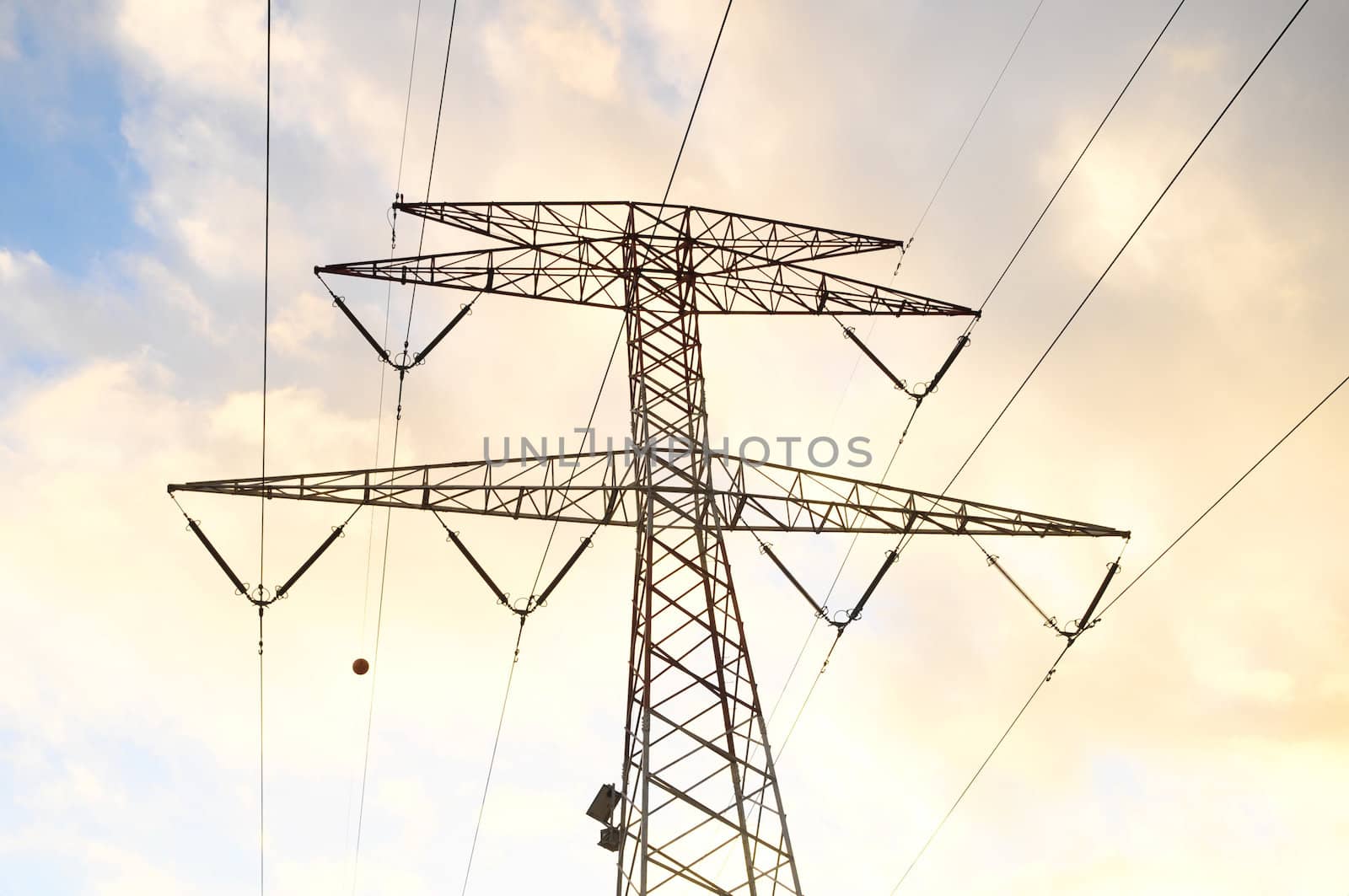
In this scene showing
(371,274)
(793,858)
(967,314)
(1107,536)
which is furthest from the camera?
(967,314)

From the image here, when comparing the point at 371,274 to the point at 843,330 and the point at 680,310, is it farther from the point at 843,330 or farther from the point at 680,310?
the point at 843,330

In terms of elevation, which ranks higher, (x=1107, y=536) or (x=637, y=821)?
(x=1107, y=536)

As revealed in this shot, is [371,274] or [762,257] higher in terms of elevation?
[762,257]

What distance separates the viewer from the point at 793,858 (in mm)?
13008

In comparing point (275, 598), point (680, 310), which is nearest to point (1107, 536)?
point (680, 310)

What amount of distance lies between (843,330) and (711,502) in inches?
237

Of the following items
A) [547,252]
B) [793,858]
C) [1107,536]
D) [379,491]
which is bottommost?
[793,858]

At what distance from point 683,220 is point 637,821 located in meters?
9.84

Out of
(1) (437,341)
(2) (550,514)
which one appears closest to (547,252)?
(1) (437,341)

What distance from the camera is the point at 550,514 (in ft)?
48.9

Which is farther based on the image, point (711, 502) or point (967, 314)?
point (967, 314)

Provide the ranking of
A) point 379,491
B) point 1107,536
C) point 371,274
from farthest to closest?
point 371,274, point 1107,536, point 379,491

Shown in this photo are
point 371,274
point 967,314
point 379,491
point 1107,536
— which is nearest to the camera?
point 379,491

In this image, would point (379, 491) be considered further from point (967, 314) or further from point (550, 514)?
point (967, 314)
